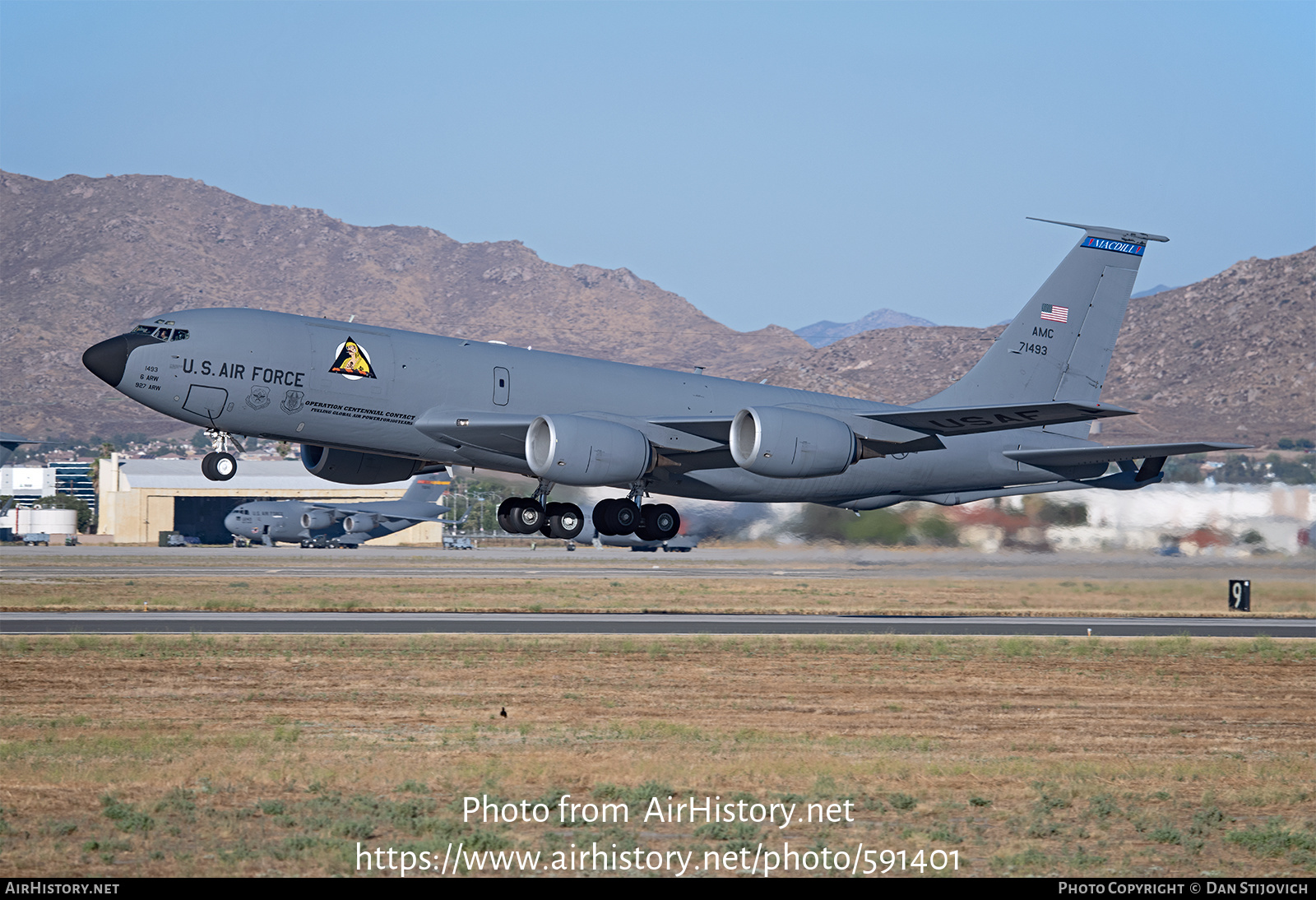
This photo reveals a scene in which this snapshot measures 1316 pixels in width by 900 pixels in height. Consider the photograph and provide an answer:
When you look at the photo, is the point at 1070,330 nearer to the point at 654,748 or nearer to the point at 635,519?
the point at 635,519

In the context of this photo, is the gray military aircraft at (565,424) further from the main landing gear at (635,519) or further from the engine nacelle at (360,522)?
the engine nacelle at (360,522)

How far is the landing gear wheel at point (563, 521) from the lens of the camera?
30109 millimetres

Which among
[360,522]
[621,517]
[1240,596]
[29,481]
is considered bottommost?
[360,522]

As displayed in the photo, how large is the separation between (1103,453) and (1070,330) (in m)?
5.55

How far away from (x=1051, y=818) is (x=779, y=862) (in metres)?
4.47

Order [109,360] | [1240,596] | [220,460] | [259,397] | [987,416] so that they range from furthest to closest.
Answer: [1240,596] → [987,416] → [220,460] → [259,397] → [109,360]

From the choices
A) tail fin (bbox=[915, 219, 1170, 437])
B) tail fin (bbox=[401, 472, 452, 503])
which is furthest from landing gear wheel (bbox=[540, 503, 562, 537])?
tail fin (bbox=[401, 472, 452, 503])

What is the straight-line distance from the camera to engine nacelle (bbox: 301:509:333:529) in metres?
110

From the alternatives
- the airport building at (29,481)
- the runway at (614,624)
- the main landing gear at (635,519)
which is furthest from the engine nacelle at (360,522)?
the airport building at (29,481)

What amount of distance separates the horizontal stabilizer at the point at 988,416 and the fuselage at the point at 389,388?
2.73m

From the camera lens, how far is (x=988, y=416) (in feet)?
95.8

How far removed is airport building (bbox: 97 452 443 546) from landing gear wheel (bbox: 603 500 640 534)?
9890cm

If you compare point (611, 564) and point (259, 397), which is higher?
point (259, 397)

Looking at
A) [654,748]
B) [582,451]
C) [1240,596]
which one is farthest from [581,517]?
[1240,596]
